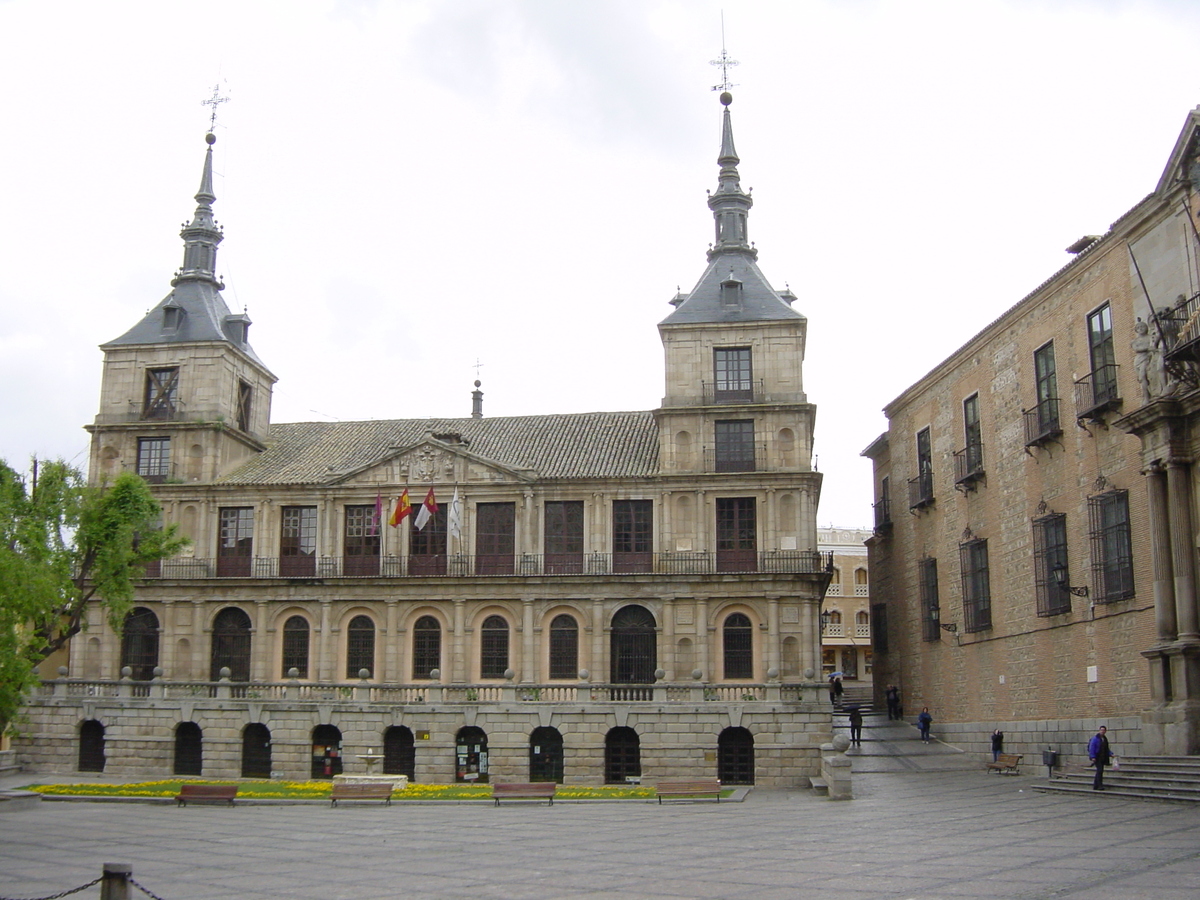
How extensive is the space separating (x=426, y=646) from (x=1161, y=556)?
25.5m

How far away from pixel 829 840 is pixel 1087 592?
512 inches

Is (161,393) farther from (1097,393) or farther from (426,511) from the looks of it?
(1097,393)

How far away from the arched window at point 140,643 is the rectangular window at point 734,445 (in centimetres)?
2191

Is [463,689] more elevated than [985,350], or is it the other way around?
[985,350]

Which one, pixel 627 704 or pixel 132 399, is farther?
pixel 132 399

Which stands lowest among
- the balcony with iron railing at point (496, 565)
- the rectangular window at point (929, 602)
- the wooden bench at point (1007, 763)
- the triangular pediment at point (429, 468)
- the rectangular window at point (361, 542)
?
the wooden bench at point (1007, 763)

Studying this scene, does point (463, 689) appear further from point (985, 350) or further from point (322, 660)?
point (985, 350)

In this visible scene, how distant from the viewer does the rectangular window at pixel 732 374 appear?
43844 millimetres

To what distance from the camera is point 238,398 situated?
49.5m

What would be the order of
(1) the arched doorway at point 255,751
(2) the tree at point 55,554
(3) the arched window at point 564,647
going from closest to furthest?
(2) the tree at point 55,554, (1) the arched doorway at point 255,751, (3) the arched window at point 564,647

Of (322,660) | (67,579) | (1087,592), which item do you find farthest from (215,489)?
(1087,592)

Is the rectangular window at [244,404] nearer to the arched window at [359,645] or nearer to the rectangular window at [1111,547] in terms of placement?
the arched window at [359,645]

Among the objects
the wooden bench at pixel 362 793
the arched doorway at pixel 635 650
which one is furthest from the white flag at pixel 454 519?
the wooden bench at pixel 362 793

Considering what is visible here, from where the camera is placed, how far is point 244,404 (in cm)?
5006
